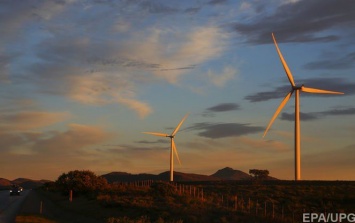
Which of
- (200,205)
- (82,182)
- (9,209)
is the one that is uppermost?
(82,182)

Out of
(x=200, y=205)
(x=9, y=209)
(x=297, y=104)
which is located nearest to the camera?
(x=200, y=205)

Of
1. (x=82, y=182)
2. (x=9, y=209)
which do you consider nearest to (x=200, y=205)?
(x=9, y=209)

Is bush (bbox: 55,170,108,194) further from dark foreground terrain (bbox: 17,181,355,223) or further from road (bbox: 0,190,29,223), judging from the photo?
road (bbox: 0,190,29,223)

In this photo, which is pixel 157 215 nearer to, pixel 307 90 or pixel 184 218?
pixel 184 218

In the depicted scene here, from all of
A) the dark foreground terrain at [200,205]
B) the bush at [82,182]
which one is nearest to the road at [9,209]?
the dark foreground terrain at [200,205]

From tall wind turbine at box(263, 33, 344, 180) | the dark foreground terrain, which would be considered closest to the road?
the dark foreground terrain

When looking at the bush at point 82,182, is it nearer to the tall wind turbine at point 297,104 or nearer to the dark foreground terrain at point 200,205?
the dark foreground terrain at point 200,205

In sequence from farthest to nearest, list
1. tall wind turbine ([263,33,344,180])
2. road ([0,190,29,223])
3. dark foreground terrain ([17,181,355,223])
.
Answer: tall wind turbine ([263,33,344,180]) → road ([0,190,29,223]) → dark foreground terrain ([17,181,355,223])

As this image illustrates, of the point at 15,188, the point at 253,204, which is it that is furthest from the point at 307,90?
the point at 15,188

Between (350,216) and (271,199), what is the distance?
1785 cm

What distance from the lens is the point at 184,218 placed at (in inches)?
1533

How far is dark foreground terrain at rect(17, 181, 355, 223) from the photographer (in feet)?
136

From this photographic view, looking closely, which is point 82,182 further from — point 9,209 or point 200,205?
point 200,205

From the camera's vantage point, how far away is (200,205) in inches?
1922
